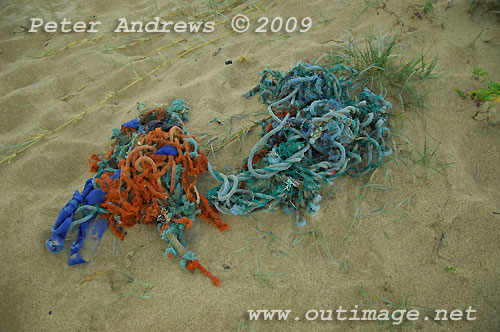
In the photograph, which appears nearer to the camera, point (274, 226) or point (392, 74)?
point (274, 226)

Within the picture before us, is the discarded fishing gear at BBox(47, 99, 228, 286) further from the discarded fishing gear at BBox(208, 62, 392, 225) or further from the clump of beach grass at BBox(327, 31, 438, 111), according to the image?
the clump of beach grass at BBox(327, 31, 438, 111)

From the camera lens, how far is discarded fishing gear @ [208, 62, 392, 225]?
1751mm

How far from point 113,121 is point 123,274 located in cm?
122

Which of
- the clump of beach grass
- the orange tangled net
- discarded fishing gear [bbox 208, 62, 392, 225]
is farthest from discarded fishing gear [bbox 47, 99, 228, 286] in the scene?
the clump of beach grass

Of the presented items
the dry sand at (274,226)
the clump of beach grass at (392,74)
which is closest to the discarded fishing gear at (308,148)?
the dry sand at (274,226)

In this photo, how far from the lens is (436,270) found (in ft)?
5.28

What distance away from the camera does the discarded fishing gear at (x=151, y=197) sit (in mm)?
1699

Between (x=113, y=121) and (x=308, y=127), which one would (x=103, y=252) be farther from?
(x=308, y=127)

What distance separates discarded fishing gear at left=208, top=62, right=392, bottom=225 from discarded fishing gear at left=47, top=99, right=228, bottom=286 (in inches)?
5.5

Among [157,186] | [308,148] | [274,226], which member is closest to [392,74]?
[308,148]

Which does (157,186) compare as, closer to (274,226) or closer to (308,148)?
(274,226)

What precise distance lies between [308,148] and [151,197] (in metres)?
0.91

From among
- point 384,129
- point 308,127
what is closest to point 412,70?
point 384,129

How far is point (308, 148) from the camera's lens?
1805 millimetres
